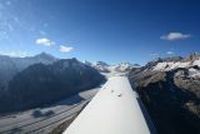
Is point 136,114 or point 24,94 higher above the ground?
point 24,94

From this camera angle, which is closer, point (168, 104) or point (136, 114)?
point (136, 114)

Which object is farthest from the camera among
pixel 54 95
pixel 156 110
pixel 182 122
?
pixel 54 95

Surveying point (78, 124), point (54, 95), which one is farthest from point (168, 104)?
point (54, 95)

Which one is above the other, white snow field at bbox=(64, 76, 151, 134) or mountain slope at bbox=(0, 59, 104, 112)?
mountain slope at bbox=(0, 59, 104, 112)

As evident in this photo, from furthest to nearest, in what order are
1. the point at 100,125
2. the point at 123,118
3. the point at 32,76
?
1. the point at 32,76
2. the point at 123,118
3. the point at 100,125

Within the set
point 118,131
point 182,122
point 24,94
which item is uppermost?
point 24,94

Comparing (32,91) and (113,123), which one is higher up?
(32,91)

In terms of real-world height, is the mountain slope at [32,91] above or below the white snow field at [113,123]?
above

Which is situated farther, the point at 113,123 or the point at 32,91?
the point at 32,91

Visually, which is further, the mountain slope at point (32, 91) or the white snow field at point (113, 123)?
the mountain slope at point (32, 91)

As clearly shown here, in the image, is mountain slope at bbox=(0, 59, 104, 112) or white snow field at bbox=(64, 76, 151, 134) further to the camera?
mountain slope at bbox=(0, 59, 104, 112)

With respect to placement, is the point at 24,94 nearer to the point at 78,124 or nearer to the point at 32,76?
the point at 32,76
